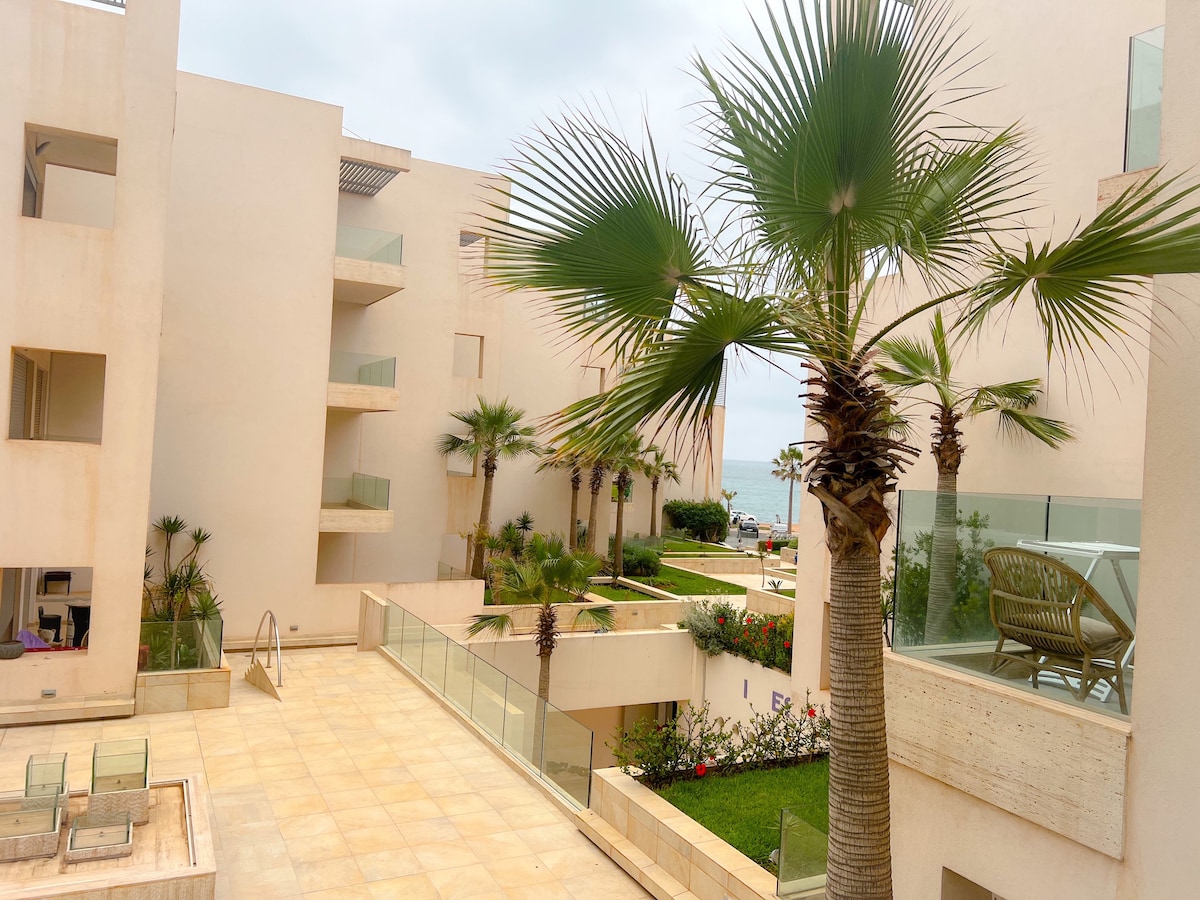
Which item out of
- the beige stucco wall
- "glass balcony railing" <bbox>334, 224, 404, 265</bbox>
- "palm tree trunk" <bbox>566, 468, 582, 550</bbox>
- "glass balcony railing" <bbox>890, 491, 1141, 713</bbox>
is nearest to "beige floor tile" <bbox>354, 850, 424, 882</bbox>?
"glass balcony railing" <bbox>890, 491, 1141, 713</bbox>

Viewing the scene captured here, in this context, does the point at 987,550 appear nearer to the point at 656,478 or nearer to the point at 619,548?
the point at 619,548

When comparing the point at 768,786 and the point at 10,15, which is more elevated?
the point at 10,15

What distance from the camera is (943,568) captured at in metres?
5.61

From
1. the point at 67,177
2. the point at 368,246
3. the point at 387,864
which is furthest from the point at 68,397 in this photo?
the point at 387,864

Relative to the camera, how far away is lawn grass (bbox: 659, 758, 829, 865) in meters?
9.18

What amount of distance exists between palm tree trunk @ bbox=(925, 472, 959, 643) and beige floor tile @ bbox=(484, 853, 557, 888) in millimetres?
4808

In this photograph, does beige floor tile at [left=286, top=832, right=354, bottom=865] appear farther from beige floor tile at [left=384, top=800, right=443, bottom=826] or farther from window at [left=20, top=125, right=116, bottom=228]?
window at [left=20, top=125, right=116, bottom=228]

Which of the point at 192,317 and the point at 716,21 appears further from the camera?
the point at 192,317

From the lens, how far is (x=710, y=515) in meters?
42.7

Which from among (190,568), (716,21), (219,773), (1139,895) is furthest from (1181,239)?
(190,568)

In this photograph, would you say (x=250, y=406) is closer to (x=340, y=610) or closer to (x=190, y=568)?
(x=190, y=568)

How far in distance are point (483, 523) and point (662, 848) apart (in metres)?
18.6

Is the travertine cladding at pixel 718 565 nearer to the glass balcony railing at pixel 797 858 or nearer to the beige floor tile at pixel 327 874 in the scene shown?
the beige floor tile at pixel 327 874

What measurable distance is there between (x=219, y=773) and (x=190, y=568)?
27.2ft
